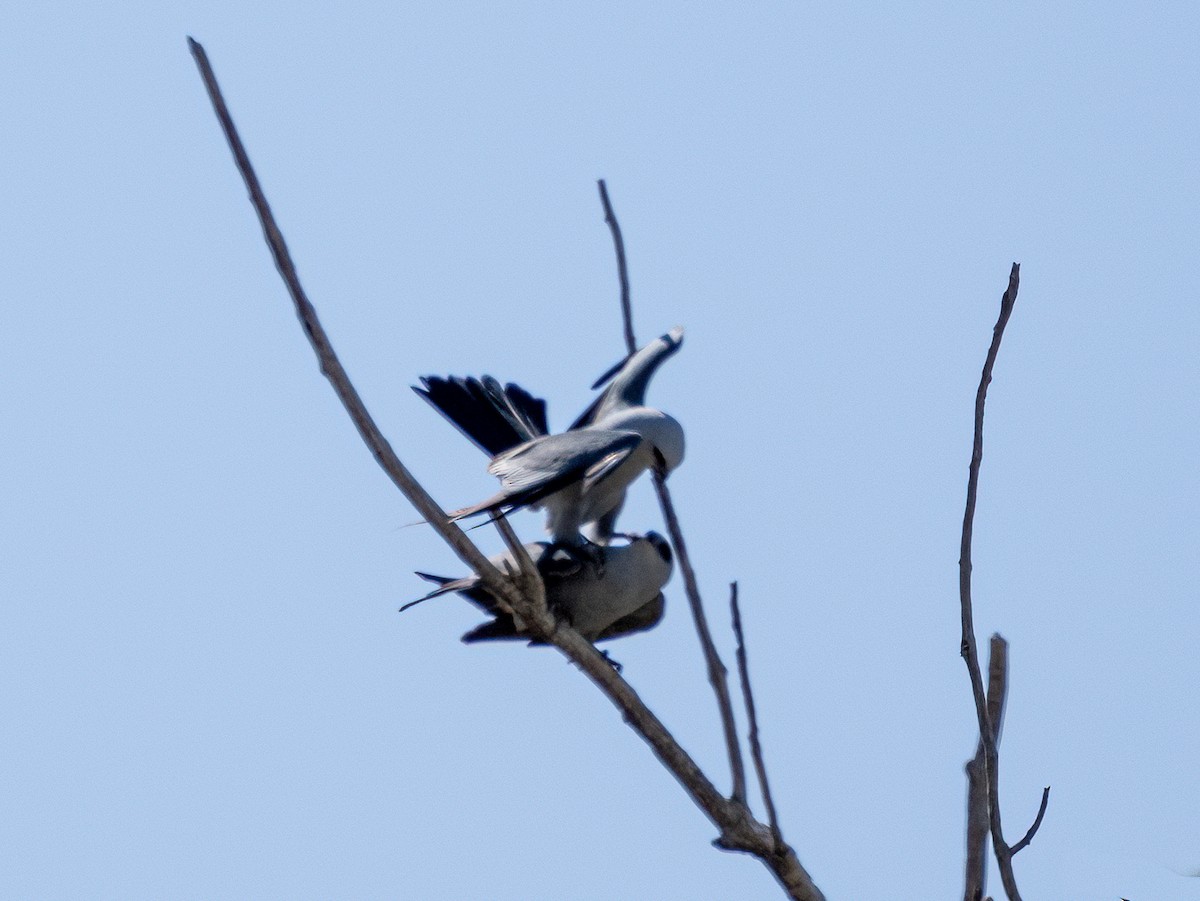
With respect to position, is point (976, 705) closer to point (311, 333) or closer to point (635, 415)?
point (311, 333)

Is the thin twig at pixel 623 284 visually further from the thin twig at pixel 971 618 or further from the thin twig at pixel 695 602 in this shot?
the thin twig at pixel 971 618

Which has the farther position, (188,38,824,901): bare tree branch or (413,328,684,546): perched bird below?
(413,328,684,546): perched bird below

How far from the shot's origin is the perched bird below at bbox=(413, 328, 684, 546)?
15.3 feet

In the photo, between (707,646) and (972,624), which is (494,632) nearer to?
(707,646)

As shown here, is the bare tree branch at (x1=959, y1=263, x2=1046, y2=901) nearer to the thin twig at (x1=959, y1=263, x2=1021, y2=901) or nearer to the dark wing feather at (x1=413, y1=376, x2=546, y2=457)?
the thin twig at (x1=959, y1=263, x2=1021, y2=901)

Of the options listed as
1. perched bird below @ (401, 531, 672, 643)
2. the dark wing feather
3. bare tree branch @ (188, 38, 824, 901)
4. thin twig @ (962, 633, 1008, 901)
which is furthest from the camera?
the dark wing feather

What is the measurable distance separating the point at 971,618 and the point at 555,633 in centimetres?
100

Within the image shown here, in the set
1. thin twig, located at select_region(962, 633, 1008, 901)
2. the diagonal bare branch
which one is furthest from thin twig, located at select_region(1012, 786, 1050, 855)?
the diagonal bare branch

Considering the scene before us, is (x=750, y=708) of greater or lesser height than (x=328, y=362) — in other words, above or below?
below

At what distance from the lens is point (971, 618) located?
3047 millimetres

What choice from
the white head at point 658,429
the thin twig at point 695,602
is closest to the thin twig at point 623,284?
the thin twig at point 695,602

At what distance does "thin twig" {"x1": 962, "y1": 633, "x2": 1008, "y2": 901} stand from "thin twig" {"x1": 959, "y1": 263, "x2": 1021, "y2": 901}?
74 millimetres

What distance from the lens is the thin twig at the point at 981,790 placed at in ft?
10.2

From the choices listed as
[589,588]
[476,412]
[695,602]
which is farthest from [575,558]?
[695,602]
